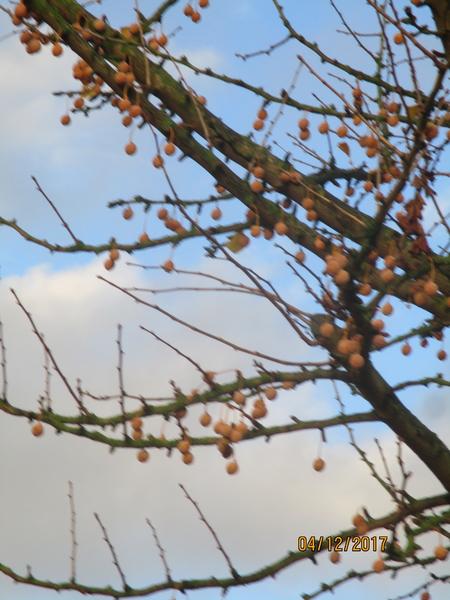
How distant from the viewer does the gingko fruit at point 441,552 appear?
12.4 feet

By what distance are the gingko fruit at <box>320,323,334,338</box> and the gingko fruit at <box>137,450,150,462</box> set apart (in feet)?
3.96

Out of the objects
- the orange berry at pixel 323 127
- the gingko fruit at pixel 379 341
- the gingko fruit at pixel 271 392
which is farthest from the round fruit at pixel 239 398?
the orange berry at pixel 323 127

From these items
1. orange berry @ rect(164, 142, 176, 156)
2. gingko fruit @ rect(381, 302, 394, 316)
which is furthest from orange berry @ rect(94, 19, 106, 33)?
gingko fruit @ rect(381, 302, 394, 316)

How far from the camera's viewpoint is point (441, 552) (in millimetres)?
3779

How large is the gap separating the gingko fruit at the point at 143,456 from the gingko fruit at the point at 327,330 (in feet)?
3.96

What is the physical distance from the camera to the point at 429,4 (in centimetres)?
406

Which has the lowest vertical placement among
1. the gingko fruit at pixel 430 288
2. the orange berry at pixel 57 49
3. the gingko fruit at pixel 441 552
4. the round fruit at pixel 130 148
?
the gingko fruit at pixel 441 552

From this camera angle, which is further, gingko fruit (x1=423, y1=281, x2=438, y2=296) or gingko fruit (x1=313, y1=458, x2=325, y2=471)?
gingko fruit (x1=313, y1=458, x2=325, y2=471)

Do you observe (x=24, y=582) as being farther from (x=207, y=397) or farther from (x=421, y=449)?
(x=421, y=449)

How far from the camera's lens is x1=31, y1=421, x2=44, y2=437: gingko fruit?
12.0ft

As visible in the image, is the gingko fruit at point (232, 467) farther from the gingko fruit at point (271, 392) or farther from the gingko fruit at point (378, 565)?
the gingko fruit at point (378, 565)

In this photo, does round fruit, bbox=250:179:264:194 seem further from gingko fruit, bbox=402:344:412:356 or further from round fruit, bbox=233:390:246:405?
gingko fruit, bbox=402:344:412:356

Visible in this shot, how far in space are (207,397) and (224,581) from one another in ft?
3.45

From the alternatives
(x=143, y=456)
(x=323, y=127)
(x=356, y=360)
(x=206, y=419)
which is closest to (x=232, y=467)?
(x=206, y=419)
